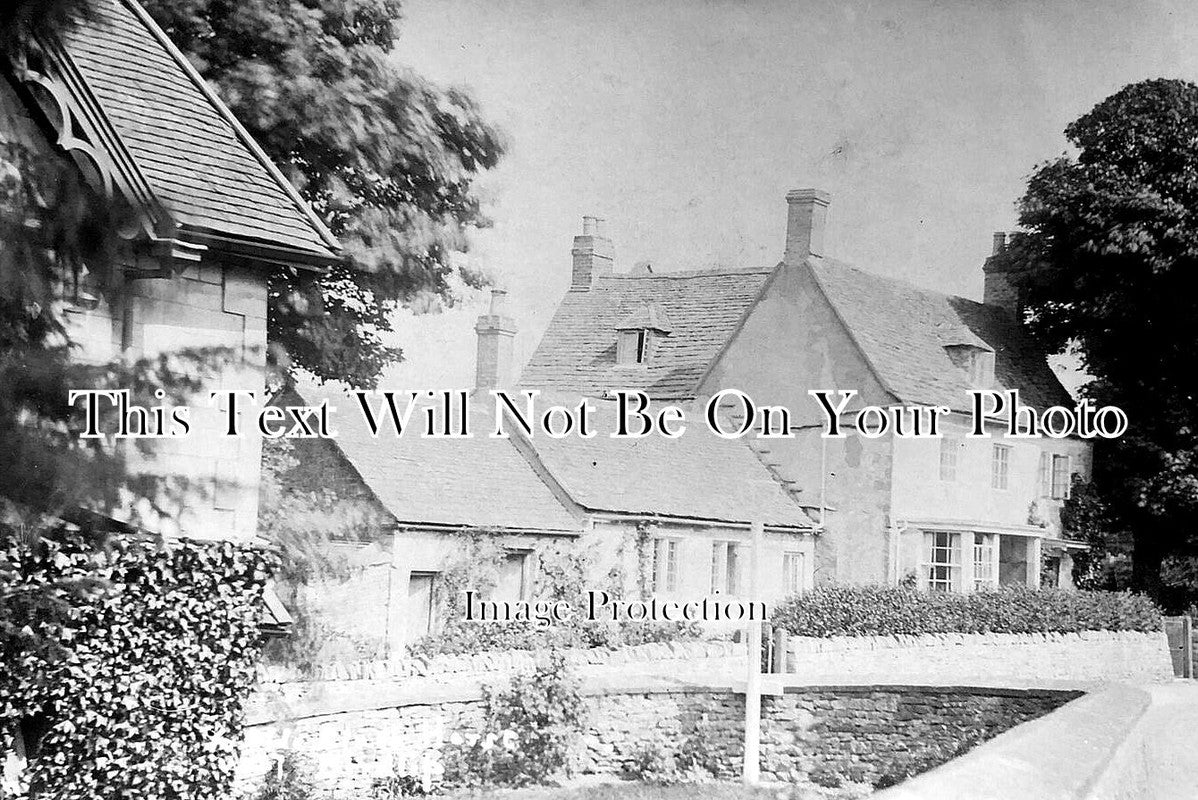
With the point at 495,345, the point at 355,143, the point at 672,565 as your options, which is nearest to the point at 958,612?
the point at 672,565

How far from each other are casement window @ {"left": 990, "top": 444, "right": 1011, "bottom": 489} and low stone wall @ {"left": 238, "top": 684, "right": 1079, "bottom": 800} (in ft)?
4.67

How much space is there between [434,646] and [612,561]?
1298 millimetres

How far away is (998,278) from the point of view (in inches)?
346

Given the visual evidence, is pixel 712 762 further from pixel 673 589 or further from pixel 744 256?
pixel 744 256

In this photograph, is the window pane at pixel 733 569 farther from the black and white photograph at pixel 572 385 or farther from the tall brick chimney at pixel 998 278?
the tall brick chimney at pixel 998 278

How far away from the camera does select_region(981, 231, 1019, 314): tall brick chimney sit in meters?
8.50

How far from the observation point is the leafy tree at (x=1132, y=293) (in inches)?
355

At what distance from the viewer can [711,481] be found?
28.3 ft

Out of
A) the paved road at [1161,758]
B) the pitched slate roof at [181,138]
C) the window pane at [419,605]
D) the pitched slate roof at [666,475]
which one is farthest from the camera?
the pitched slate roof at [666,475]

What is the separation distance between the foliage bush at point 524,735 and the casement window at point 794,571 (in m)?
1.63

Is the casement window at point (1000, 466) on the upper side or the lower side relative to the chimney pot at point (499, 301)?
lower

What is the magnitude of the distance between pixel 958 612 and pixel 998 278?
2.44 m

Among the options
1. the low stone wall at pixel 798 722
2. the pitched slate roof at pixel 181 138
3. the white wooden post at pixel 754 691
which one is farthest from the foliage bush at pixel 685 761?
the pitched slate roof at pixel 181 138

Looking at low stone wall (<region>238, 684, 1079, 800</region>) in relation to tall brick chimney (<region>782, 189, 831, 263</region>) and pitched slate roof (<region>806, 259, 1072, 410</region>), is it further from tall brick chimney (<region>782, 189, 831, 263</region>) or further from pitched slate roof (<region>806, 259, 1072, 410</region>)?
tall brick chimney (<region>782, 189, 831, 263</region>)
